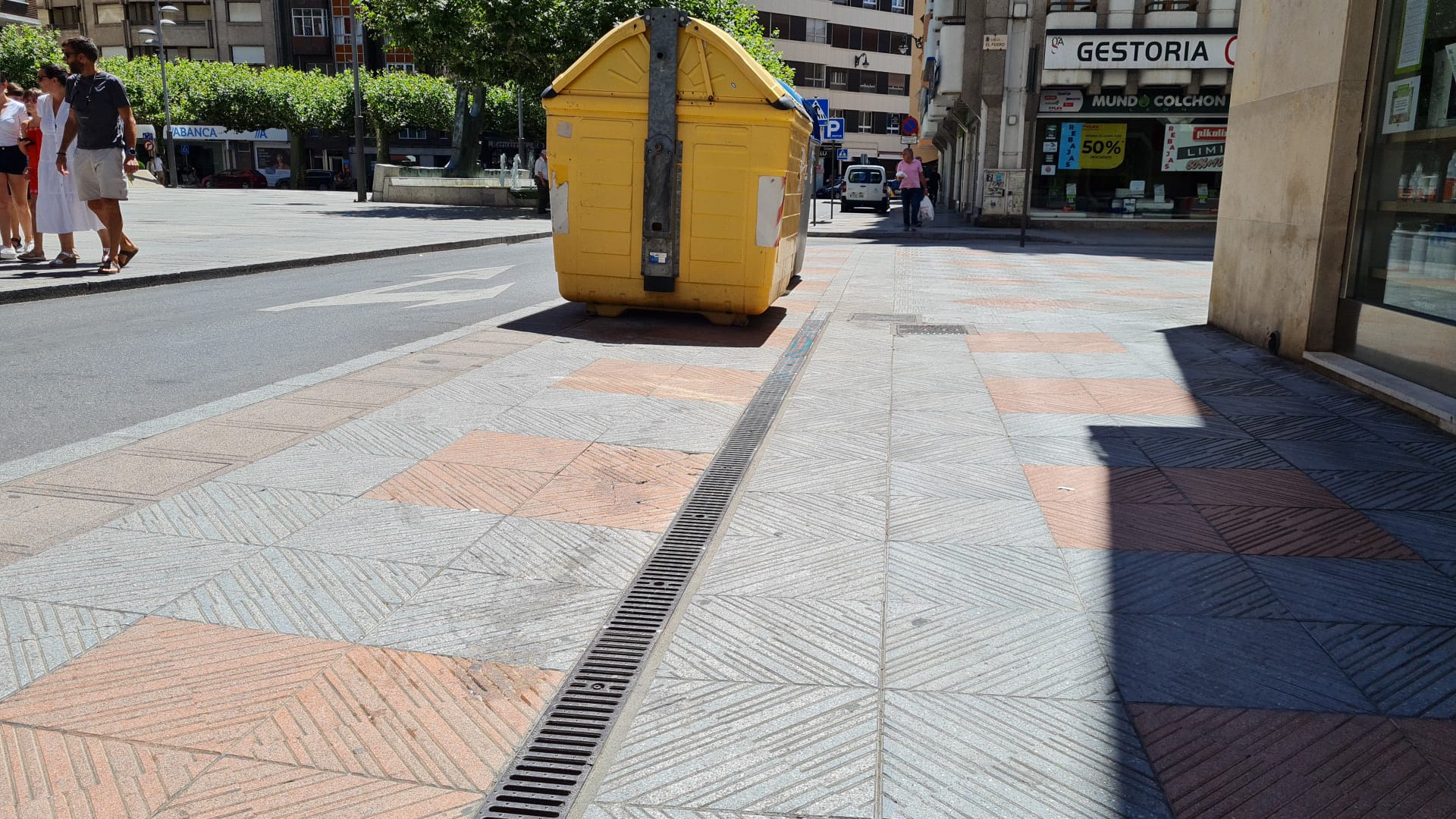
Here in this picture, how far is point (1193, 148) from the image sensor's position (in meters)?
29.3

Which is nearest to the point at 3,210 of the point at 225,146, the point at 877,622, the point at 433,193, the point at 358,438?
the point at 358,438

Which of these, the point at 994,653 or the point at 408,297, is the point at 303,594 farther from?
the point at 408,297

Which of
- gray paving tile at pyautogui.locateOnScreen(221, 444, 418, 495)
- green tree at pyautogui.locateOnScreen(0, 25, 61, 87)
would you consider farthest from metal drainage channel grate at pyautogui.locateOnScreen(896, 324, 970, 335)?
green tree at pyautogui.locateOnScreen(0, 25, 61, 87)

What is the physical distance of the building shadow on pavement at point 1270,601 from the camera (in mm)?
2482

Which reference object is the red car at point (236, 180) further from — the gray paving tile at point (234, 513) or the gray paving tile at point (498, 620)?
the gray paving tile at point (498, 620)

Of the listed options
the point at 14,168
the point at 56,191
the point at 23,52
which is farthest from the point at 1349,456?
the point at 23,52

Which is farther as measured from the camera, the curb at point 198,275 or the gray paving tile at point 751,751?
the curb at point 198,275

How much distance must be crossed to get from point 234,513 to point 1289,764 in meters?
3.39

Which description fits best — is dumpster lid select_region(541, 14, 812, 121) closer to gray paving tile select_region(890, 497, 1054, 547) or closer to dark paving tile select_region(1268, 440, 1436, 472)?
dark paving tile select_region(1268, 440, 1436, 472)

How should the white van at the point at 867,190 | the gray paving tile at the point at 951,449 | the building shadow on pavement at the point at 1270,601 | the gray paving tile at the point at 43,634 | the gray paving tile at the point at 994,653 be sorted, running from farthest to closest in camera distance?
the white van at the point at 867,190, the gray paving tile at the point at 951,449, the gray paving tile at the point at 994,653, the gray paving tile at the point at 43,634, the building shadow on pavement at the point at 1270,601

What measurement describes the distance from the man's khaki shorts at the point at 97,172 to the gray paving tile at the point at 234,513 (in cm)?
764

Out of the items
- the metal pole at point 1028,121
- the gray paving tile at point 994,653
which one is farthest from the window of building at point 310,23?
the gray paving tile at point 994,653

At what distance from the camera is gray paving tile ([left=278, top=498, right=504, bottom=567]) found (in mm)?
3682

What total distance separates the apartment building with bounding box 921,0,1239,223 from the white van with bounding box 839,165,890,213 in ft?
39.2
